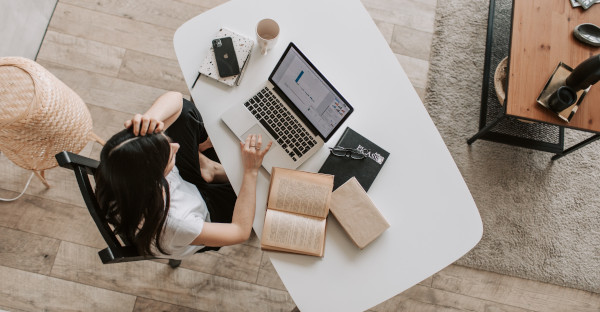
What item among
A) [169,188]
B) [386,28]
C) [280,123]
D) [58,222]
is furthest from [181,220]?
[386,28]

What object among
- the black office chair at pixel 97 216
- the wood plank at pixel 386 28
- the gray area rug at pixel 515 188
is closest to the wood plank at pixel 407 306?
the gray area rug at pixel 515 188

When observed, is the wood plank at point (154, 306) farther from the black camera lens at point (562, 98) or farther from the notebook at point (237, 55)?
the black camera lens at point (562, 98)

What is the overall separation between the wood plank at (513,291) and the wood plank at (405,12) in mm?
1315

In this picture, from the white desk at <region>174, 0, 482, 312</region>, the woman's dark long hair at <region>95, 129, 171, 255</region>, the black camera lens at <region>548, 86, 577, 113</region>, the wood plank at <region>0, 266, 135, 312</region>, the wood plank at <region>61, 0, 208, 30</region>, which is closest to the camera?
the woman's dark long hair at <region>95, 129, 171, 255</region>

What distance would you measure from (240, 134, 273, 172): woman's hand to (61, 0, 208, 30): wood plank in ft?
3.93

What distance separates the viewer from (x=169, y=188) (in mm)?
1134

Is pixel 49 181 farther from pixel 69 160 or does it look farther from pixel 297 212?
pixel 297 212

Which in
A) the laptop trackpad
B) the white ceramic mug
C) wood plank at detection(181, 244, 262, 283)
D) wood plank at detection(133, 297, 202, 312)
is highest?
the white ceramic mug

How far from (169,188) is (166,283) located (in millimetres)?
865

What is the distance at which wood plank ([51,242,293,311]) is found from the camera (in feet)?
5.84

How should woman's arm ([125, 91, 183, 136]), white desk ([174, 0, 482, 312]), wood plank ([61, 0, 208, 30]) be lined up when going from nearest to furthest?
woman's arm ([125, 91, 183, 136]) → white desk ([174, 0, 482, 312]) → wood plank ([61, 0, 208, 30])

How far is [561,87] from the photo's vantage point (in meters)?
1.58

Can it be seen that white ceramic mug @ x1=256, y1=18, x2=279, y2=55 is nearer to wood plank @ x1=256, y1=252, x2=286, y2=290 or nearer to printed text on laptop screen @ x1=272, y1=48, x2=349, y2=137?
printed text on laptop screen @ x1=272, y1=48, x2=349, y2=137

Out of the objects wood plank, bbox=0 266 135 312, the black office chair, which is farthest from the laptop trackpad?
wood plank, bbox=0 266 135 312
